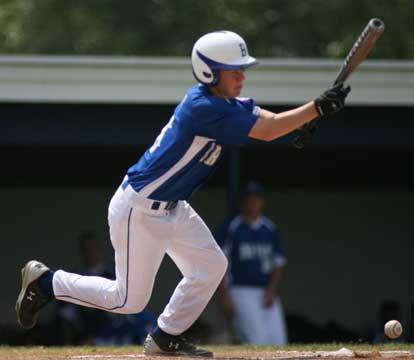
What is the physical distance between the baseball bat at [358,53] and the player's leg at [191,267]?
734mm

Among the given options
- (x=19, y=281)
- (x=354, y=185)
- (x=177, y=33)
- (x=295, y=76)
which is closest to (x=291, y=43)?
(x=177, y=33)

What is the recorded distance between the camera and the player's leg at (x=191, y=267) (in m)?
6.09

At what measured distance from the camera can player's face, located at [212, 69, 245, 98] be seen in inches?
234

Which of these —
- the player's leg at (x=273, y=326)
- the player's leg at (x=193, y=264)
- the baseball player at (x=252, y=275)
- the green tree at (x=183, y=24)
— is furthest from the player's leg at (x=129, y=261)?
the green tree at (x=183, y=24)

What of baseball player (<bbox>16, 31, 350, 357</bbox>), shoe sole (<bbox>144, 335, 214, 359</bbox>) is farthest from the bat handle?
shoe sole (<bbox>144, 335, 214, 359</bbox>)

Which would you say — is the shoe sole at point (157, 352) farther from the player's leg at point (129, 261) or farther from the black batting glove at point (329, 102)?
the black batting glove at point (329, 102)

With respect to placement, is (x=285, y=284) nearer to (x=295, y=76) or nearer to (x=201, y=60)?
(x=295, y=76)

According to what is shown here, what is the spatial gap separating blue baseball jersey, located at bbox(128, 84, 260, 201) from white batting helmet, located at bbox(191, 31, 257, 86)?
87mm

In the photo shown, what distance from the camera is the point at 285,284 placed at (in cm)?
1271

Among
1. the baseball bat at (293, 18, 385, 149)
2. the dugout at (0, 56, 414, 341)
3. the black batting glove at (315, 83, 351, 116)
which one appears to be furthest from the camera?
the dugout at (0, 56, 414, 341)

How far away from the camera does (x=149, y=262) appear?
6.00 m

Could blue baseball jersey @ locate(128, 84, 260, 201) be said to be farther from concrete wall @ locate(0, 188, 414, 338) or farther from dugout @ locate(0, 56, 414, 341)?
concrete wall @ locate(0, 188, 414, 338)

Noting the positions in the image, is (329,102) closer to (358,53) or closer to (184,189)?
(358,53)

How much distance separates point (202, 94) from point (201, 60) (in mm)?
193
